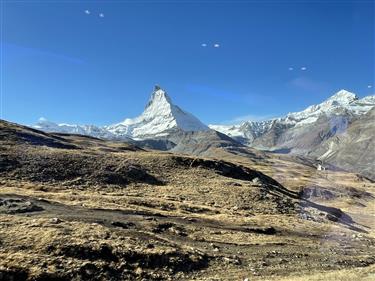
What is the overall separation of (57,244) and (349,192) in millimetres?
108722

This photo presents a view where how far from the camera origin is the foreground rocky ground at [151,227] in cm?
2992

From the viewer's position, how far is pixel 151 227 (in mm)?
39438

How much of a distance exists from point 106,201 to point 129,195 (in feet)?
26.5

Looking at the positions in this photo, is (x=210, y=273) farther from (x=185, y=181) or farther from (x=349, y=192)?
(x=349, y=192)

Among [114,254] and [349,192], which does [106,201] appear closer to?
[114,254]

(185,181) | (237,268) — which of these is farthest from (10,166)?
(237,268)

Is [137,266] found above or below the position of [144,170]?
below

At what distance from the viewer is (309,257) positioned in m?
38.6

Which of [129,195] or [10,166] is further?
[10,166]

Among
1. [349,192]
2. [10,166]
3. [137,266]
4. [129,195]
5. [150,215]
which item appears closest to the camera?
[137,266]

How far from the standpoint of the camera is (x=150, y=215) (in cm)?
4525

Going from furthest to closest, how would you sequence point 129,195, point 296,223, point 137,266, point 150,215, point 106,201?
1. point 129,195
2. point 296,223
3. point 106,201
4. point 150,215
5. point 137,266

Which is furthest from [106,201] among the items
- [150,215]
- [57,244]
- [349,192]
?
[349,192]

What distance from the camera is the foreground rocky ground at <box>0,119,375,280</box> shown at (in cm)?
2992
